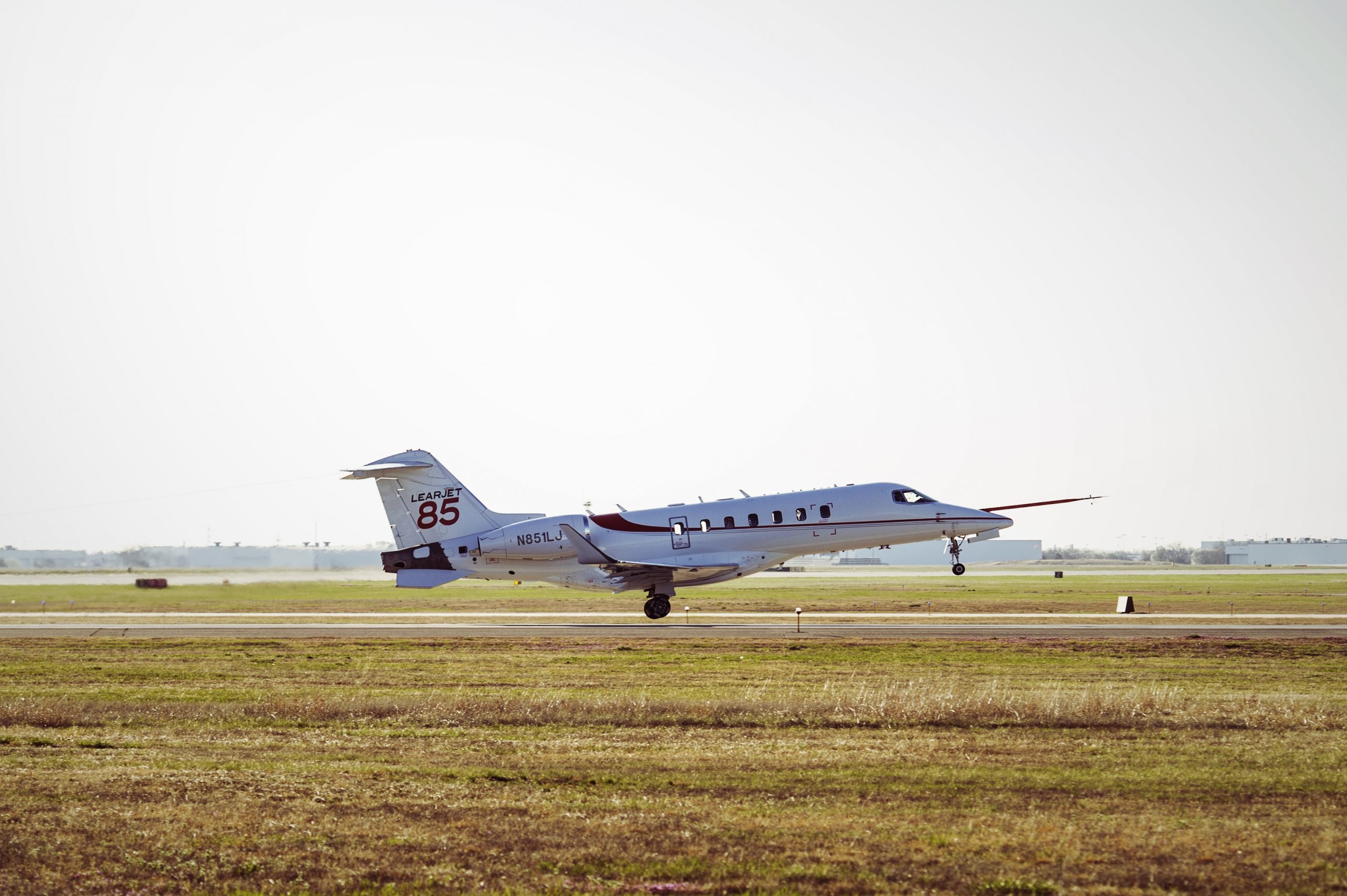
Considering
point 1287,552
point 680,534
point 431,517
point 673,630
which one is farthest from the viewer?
point 1287,552

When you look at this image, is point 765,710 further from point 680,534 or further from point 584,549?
point 584,549

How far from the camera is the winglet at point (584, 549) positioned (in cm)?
3991

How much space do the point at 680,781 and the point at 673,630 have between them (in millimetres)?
23813

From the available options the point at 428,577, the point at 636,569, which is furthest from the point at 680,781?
the point at 428,577

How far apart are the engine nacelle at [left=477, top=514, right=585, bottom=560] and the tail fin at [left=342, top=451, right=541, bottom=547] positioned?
2.94ft

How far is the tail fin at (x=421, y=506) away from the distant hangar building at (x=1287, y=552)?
16249 cm

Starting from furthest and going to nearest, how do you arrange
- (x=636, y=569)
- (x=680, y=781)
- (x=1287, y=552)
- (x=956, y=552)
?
(x=1287, y=552)
(x=956, y=552)
(x=636, y=569)
(x=680, y=781)

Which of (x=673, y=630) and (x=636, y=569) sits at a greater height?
(x=636, y=569)

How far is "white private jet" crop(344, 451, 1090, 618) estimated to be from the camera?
132 ft

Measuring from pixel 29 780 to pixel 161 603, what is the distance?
45470 millimetres

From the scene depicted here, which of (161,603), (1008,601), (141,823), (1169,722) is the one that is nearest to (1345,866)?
(1169,722)

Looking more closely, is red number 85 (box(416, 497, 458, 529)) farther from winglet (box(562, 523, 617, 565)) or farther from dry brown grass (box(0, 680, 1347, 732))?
dry brown grass (box(0, 680, 1347, 732))

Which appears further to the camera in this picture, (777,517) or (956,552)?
(956,552)

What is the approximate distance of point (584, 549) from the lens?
4022cm
